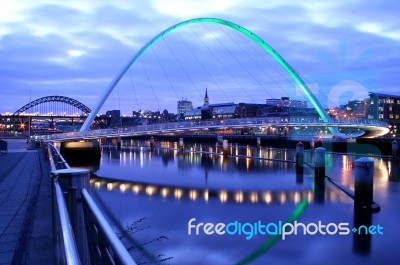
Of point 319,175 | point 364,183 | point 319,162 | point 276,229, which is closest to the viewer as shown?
point 364,183

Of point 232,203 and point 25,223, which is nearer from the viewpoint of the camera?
point 25,223

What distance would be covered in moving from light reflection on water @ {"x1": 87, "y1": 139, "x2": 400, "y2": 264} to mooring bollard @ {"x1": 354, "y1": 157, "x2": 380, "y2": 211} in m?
0.60

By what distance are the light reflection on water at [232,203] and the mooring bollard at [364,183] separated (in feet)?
1.97

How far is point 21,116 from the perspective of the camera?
122 meters

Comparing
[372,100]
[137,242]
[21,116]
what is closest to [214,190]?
[137,242]

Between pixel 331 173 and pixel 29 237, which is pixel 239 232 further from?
pixel 331 173

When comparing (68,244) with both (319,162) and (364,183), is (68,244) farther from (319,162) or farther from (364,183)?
(319,162)

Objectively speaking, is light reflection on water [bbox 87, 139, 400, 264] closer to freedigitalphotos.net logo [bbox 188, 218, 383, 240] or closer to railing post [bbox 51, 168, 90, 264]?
freedigitalphotos.net logo [bbox 188, 218, 383, 240]

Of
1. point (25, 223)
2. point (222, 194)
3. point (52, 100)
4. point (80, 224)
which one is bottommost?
point (222, 194)

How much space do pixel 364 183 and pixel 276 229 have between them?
346cm

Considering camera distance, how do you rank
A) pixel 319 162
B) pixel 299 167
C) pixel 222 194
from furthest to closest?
pixel 299 167 → pixel 222 194 → pixel 319 162

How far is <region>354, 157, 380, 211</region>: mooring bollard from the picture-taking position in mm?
13164

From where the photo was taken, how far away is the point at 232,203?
1816 centimetres

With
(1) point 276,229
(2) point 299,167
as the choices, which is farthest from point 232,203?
(2) point 299,167
